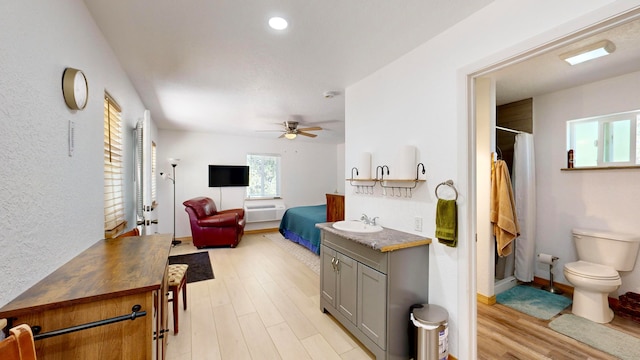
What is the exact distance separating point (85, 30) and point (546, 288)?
500 cm

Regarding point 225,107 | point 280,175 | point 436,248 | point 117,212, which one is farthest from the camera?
point 280,175

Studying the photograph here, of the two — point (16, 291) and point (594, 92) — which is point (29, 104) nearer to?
point (16, 291)

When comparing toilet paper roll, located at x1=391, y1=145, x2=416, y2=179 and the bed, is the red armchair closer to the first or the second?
the bed

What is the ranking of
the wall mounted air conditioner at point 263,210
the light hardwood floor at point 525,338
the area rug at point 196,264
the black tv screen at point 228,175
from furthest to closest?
1. the wall mounted air conditioner at point 263,210
2. the black tv screen at point 228,175
3. the area rug at point 196,264
4. the light hardwood floor at point 525,338

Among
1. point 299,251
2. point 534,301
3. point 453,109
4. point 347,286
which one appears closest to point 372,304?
point 347,286

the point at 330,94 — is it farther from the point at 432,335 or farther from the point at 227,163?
the point at 227,163

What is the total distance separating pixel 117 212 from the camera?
233 centimetres

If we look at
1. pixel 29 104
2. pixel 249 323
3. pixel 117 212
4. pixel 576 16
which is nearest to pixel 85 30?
pixel 29 104

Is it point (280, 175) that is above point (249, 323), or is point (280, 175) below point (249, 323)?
above

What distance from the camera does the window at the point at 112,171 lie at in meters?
2.06

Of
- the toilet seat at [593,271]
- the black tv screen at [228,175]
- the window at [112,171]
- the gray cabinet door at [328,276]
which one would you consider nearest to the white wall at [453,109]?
the gray cabinet door at [328,276]

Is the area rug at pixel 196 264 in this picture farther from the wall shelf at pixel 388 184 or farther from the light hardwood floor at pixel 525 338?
the light hardwood floor at pixel 525 338

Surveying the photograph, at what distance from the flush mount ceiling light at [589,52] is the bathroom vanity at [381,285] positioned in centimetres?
199

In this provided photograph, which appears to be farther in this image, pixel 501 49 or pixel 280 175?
pixel 280 175
